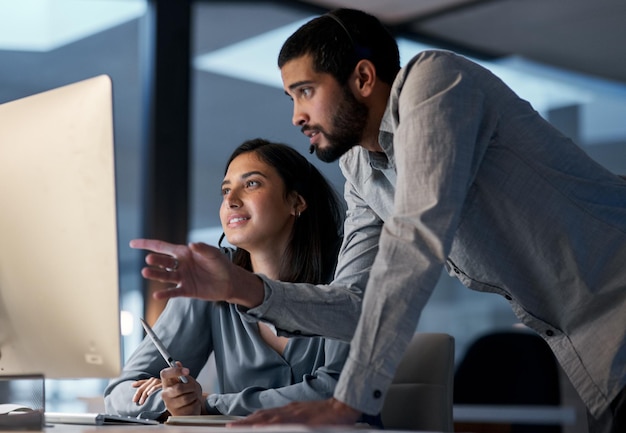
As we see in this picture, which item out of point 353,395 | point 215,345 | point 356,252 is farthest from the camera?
point 215,345

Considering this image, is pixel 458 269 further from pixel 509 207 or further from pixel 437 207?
pixel 437 207

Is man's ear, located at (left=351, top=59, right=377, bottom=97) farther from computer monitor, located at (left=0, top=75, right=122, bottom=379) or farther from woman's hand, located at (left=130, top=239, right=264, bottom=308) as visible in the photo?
computer monitor, located at (left=0, top=75, right=122, bottom=379)

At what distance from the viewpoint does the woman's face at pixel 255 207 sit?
221 centimetres

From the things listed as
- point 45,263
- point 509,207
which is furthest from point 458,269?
point 45,263

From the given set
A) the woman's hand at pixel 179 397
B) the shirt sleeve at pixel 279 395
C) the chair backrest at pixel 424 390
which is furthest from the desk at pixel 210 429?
the chair backrest at pixel 424 390

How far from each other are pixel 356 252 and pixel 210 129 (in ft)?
9.25

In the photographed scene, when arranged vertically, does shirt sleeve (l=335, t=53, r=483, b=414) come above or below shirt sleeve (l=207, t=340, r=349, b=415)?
above

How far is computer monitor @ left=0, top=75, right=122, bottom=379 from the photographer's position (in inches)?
42.4

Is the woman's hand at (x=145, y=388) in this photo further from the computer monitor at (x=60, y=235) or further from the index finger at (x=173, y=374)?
the computer monitor at (x=60, y=235)

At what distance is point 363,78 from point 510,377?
2940 millimetres

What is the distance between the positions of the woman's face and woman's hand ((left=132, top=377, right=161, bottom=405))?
0.41 metres

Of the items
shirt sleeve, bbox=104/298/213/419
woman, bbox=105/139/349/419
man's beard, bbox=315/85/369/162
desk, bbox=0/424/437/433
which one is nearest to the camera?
desk, bbox=0/424/437/433

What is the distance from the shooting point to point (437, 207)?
122 cm

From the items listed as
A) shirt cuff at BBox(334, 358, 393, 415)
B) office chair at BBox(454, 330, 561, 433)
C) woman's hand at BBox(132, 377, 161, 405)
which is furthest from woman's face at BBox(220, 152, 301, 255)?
office chair at BBox(454, 330, 561, 433)
